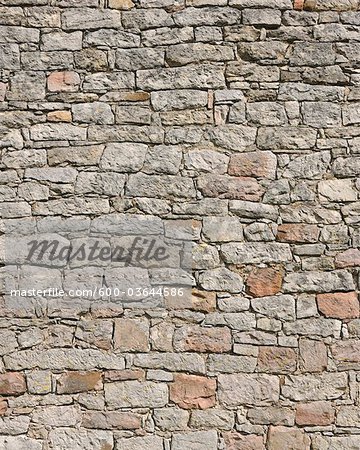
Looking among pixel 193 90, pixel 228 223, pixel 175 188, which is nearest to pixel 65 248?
pixel 175 188

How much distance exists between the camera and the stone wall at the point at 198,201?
3.42 m

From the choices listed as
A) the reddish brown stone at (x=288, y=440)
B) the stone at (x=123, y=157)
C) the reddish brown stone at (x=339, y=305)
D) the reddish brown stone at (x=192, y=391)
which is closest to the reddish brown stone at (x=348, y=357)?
the reddish brown stone at (x=339, y=305)

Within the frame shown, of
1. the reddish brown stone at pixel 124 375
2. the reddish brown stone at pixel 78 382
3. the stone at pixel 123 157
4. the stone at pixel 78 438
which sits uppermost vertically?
the stone at pixel 123 157

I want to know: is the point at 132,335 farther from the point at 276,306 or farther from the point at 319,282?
the point at 319,282

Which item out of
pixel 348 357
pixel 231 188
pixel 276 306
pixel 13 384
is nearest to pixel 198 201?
pixel 231 188

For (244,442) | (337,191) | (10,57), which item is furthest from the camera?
(10,57)

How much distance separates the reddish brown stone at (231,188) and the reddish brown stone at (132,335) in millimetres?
832

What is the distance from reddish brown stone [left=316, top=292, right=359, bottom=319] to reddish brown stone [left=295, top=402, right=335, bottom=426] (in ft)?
1.65

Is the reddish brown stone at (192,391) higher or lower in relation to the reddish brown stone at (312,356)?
lower

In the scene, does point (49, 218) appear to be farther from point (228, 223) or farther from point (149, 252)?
point (228, 223)

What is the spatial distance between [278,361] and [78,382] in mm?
1129

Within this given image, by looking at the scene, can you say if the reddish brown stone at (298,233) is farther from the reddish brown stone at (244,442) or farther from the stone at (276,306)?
the reddish brown stone at (244,442)

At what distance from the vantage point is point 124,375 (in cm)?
344

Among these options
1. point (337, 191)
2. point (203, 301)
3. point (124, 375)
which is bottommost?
point (124, 375)
